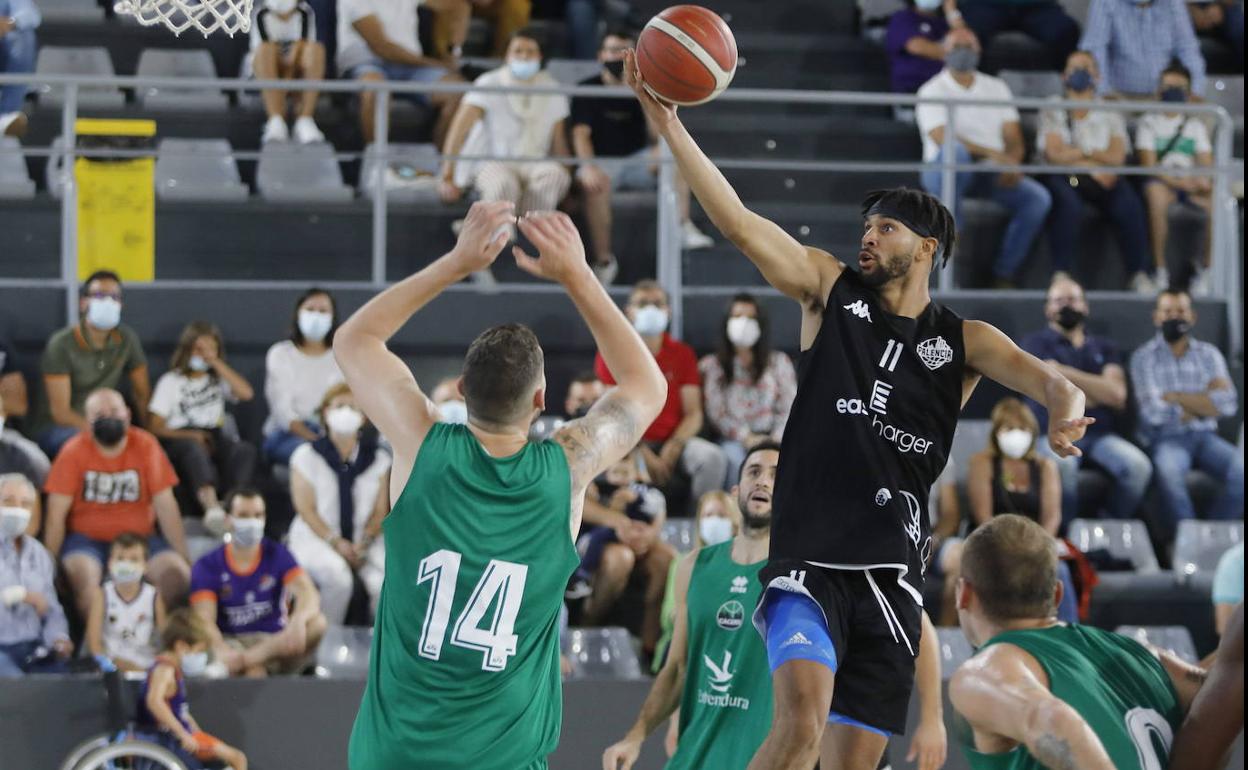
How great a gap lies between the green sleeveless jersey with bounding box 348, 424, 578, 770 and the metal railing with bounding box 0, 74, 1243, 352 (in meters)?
6.79

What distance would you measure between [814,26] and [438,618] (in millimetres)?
12132

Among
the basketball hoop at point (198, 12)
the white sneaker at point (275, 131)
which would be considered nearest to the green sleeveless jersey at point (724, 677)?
the basketball hoop at point (198, 12)

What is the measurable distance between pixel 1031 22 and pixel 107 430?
29.3ft

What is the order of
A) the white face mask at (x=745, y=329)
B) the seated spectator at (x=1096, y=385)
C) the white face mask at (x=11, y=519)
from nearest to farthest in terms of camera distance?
the white face mask at (x=11, y=519), the white face mask at (x=745, y=329), the seated spectator at (x=1096, y=385)

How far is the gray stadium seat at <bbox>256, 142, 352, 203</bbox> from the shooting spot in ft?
42.5

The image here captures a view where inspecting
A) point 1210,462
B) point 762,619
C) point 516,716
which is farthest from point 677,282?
point 516,716

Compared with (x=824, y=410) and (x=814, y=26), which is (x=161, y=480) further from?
(x=814, y=26)

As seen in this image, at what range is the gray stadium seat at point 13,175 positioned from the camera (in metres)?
12.7

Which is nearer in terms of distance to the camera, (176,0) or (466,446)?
(466,446)

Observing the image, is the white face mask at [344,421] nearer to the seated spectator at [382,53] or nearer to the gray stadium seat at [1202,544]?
the seated spectator at [382,53]

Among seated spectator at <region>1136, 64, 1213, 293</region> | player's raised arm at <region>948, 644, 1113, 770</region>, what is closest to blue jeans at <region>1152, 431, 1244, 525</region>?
seated spectator at <region>1136, 64, 1213, 293</region>

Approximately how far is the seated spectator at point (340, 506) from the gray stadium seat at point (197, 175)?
2.82 metres

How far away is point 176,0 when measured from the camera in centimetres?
673

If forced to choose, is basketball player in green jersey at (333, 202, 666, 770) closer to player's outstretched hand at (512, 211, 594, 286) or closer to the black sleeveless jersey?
player's outstretched hand at (512, 211, 594, 286)
